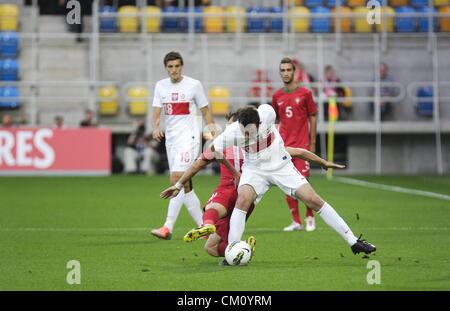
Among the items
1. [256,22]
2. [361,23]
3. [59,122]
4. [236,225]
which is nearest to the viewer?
[236,225]

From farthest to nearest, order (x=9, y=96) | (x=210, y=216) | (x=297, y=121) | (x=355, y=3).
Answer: (x=355, y=3) < (x=9, y=96) < (x=297, y=121) < (x=210, y=216)

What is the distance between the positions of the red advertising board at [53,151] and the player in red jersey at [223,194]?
1703 centimetres

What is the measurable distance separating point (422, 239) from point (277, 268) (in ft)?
11.1

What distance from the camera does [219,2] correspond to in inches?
1339

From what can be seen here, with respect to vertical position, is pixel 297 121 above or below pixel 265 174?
above

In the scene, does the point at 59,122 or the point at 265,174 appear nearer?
the point at 265,174

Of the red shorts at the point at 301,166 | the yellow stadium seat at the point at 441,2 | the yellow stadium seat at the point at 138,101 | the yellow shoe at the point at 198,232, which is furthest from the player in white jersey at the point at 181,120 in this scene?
the yellow stadium seat at the point at 441,2

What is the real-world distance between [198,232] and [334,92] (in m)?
21.0

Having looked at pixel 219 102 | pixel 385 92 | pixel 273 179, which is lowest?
pixel 273 179

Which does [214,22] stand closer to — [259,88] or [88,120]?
[259,88]

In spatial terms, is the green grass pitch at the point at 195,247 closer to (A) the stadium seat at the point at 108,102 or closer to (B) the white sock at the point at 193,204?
(B) the white sock at the point at 193,204

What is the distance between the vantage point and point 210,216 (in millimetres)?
11102

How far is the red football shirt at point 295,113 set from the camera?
49.3 ft

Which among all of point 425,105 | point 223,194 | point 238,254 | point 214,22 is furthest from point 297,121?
point 214,22
